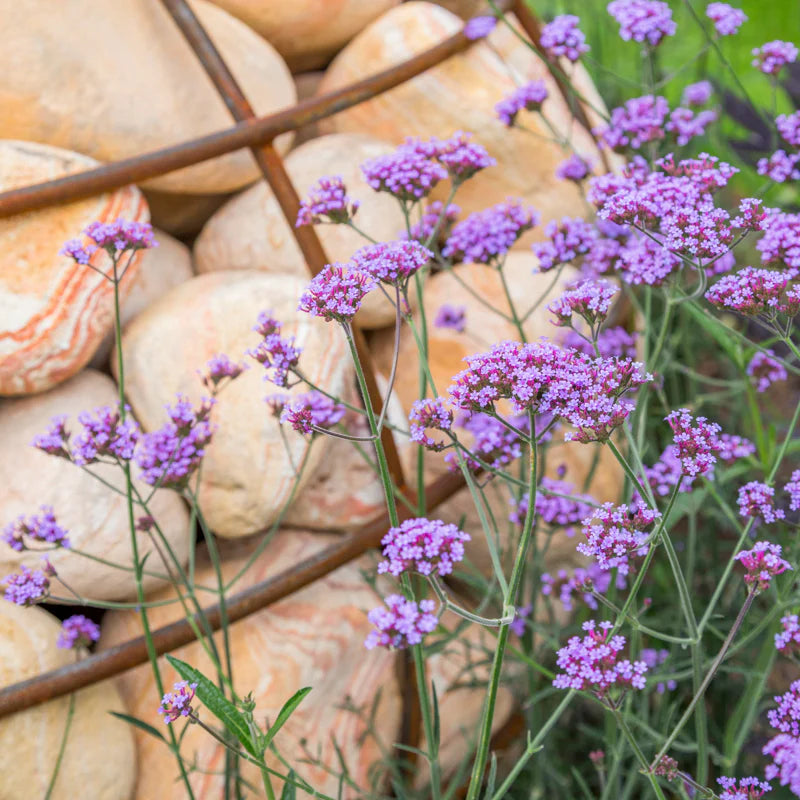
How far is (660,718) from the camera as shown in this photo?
1.44 metres

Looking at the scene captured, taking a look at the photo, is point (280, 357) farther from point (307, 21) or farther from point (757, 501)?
point (307, 21)

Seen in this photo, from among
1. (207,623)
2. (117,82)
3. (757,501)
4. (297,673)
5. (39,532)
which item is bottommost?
(297,673)

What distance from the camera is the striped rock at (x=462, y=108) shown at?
5.93 ft

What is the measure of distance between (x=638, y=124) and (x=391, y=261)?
644 millimetres

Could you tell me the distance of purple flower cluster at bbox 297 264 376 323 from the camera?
32.7 inches

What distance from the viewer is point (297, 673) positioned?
1481mm

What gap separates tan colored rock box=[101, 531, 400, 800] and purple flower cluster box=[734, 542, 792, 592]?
0.76 meters

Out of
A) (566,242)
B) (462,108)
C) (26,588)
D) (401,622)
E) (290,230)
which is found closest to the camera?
(401,622)

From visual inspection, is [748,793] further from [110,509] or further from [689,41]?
[689,41]

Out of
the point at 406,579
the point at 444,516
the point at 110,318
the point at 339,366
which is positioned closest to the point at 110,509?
the point at 110,318

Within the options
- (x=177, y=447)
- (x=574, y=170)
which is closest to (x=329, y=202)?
(x=177, y=447)

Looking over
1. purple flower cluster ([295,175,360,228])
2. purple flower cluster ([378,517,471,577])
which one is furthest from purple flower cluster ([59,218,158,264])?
purple flower cluster ([378,517,471,577])

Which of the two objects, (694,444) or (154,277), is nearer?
(694,444)

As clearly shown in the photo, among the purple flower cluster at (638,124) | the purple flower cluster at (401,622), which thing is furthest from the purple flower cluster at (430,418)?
the purple flower cluster at (638,124)
